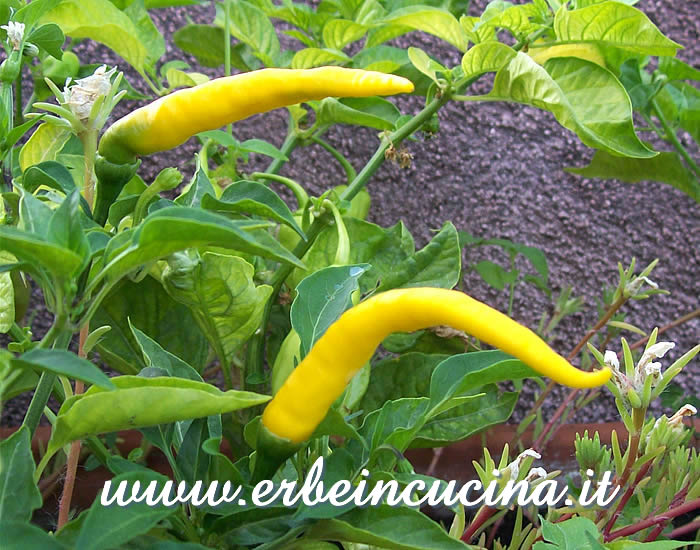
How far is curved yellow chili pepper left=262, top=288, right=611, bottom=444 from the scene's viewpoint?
0.82ft

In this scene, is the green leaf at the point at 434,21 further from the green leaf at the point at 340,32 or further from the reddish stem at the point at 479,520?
the reddish stem at the point at 479,520

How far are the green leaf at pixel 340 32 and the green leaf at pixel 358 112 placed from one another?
1.9 inches

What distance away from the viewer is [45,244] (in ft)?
0.71

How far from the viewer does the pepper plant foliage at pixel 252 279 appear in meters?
0.25

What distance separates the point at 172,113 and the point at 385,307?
14 centimetres

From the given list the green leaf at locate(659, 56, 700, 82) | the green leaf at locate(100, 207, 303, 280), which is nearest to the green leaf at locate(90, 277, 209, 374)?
the green leaf at locate(100, 207, 303, 280)

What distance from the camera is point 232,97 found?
32 centimetres

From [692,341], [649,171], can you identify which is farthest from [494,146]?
[692,341]

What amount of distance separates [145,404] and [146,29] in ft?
1.35

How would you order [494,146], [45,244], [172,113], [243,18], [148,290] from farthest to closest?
[494,146], [243,18], [148,290], [172,113], [45,244]

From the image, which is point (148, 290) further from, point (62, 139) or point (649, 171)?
point (649, 171)

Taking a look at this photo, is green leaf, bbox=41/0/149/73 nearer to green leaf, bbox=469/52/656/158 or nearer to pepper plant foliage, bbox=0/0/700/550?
pepper plant foliage, bbox=0/0/700/550

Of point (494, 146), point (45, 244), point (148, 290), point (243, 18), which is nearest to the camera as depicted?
point (45, 244)

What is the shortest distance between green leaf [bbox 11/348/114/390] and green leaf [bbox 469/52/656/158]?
31 cm
